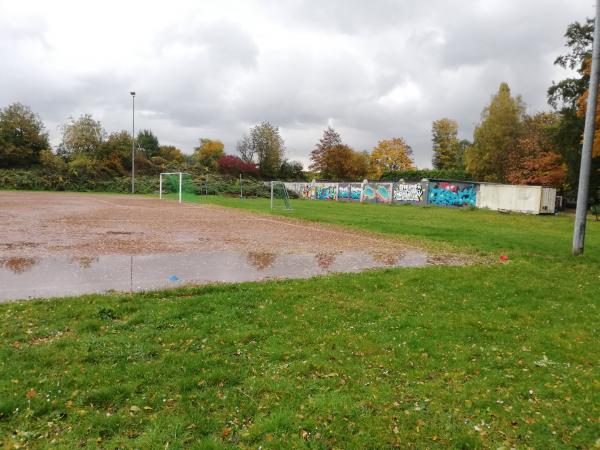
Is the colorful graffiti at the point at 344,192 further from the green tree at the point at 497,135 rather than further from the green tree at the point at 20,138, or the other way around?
the green tree at the point at 20,138

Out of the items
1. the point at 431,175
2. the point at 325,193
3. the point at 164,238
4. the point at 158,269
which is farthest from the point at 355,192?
the point at 158,269

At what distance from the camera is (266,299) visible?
21.0ft

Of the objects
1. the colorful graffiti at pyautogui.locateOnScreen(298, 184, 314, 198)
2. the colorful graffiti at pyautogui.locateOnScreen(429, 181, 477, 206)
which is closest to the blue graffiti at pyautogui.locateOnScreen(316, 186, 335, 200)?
the colorful graffiti at pyautogui.locateOnScreen(298, 184, 314, 198)

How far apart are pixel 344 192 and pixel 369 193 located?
3911 mm

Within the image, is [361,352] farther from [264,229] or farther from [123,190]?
[123,190]

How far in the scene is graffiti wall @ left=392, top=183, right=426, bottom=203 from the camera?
39062mm

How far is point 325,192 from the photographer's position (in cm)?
5009

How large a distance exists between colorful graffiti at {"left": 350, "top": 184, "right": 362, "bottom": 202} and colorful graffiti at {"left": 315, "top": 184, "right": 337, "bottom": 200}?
3.18m

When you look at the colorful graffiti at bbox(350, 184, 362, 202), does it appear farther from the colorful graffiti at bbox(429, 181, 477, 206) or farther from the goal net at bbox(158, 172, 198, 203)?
the goal net at bbox(158, 172, 198, 203)

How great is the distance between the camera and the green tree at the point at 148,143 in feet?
255

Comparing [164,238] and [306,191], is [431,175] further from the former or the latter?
[164,238]

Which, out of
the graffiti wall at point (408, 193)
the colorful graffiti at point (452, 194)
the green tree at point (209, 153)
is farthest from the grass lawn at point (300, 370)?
the green tree at point (209, 153)

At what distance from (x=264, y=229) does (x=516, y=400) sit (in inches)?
516

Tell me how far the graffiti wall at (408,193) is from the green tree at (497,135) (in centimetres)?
1137
